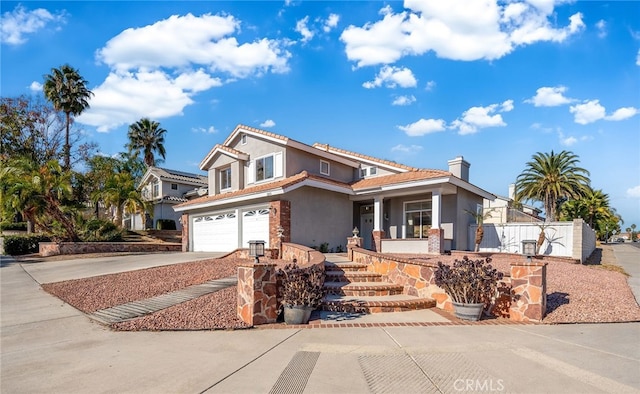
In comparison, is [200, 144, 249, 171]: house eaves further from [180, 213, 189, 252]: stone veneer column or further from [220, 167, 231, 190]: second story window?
[180, 213, 189, 252]: stone veneer column

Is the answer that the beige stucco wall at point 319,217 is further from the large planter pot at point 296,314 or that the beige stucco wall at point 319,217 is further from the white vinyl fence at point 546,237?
the large planter pot at point 296,314

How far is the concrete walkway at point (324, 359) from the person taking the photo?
165 inches

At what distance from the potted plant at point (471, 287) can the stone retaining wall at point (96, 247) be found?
68.1 feet

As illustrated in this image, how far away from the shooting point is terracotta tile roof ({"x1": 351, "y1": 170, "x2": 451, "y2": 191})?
1557 centimetres

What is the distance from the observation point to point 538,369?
15.1 feet

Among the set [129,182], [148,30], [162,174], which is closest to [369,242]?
[148,30]

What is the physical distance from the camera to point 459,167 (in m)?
17.9

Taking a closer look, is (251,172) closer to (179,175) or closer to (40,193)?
(40,193)

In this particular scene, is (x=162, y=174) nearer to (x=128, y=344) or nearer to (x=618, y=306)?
(x=128, y=344)

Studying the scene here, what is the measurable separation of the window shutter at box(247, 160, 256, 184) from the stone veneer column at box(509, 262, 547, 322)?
1421cm

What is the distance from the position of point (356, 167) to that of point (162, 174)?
21353 mm

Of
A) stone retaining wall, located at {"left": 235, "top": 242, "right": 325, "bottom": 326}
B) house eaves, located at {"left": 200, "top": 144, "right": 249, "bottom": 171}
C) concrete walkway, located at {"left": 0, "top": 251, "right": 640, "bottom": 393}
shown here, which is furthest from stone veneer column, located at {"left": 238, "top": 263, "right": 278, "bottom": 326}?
house eaves, located at {"left": 200, "top": 144, "right": 249, "bottom": 171}

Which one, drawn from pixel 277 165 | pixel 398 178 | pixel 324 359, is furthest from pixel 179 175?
pixel 324 359

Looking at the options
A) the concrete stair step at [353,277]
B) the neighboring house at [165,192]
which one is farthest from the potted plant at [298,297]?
the neighboring house at [165,192]
